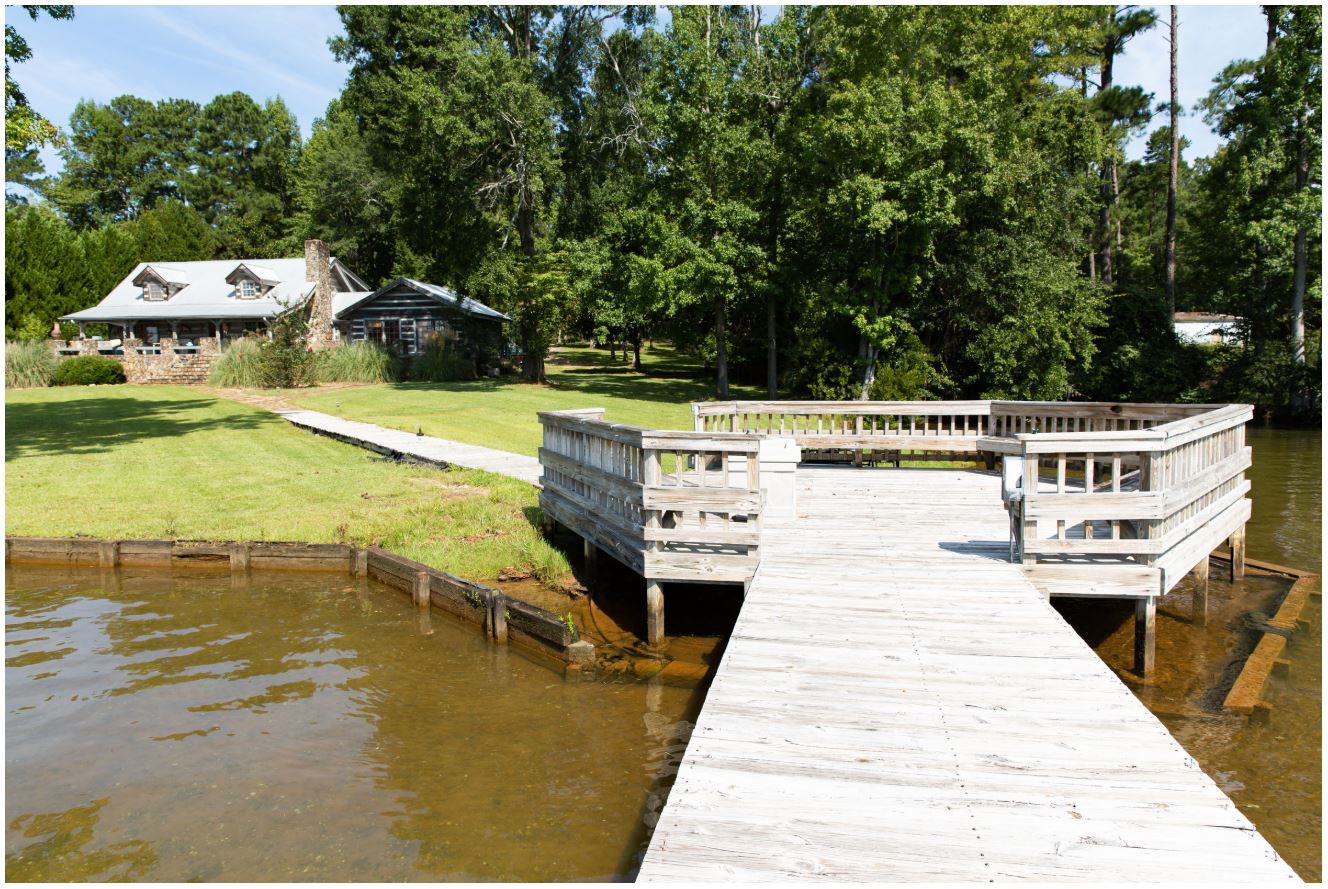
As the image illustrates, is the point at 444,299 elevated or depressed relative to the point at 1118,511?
A: elevated

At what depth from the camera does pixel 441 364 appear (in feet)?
132

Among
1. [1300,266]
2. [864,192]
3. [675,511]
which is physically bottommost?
[675,511]

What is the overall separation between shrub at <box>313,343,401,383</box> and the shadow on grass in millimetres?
6595

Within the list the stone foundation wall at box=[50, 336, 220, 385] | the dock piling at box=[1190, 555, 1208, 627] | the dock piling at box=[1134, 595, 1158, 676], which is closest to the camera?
the dock piling at box=[1134, 595, 1158, 676]

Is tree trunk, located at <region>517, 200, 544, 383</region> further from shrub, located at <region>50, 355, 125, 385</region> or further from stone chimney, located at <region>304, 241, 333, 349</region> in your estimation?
shrub, located at <region>50, 355, 125, 385</region>

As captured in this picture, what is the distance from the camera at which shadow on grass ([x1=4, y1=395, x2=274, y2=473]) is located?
1902 centimetres

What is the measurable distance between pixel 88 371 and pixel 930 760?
1573 inches

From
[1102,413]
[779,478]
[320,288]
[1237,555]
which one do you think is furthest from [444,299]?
[1237,555]

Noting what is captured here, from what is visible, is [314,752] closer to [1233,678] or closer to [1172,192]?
[1233,678]

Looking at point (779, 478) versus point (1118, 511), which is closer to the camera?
point (1118, 511)

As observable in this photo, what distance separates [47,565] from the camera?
11.7 metres

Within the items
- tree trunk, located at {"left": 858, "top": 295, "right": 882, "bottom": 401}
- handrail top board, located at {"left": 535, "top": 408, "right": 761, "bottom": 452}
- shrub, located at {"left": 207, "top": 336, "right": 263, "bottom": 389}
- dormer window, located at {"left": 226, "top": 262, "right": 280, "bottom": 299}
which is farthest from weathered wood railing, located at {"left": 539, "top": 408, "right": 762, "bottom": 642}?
dormer window, located at {"left": 226, "top": 262, "right": 280, "bottom": 299}

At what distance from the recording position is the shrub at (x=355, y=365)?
36.2 metres

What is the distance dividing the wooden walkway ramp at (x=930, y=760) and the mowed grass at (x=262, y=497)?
5.18 m
